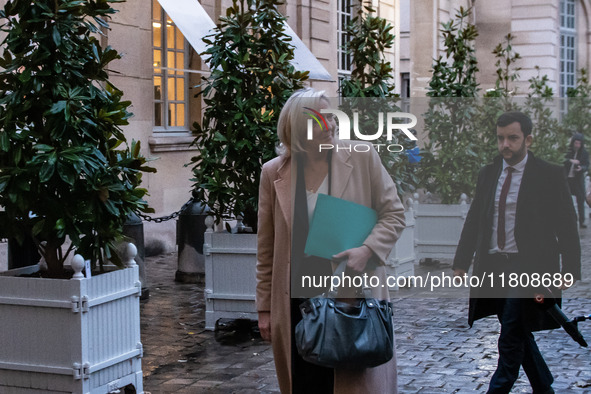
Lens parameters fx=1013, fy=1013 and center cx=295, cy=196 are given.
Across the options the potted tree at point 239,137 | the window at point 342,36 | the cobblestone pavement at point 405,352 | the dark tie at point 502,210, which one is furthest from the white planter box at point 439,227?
the window at point 342,36

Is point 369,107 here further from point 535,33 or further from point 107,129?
point 535,33

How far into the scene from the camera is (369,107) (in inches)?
417

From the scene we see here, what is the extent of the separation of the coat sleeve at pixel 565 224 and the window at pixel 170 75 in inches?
416

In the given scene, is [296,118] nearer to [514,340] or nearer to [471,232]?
[471,232]

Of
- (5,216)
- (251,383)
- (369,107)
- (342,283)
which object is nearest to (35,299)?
(5,216)

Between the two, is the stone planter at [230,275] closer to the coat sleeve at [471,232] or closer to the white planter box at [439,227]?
the white planter box at [439,227]

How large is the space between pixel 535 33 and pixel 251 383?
1431 inches

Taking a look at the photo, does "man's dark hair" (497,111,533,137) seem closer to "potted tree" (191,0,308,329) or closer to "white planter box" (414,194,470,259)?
"white planter box" (414,194,470,259)

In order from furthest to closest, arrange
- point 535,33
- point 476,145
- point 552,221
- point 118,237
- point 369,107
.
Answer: point 535,33, point 369,107, point 476,145, point 118,237, point 552,221

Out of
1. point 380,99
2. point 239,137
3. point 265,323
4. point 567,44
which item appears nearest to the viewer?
point 265,323

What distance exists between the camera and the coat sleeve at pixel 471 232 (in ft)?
19.9

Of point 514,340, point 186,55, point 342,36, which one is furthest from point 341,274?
point 342,36

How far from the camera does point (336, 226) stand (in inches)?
176

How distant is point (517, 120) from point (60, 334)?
3.03 m
